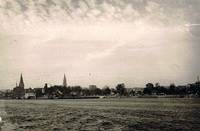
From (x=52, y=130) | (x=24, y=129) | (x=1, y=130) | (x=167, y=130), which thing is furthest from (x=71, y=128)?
(x=167, y=130)

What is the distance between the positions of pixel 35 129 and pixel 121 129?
1134 cm

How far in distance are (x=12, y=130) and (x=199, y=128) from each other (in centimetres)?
2438

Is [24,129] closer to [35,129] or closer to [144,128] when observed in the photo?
[35,129]

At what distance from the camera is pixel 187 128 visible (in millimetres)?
48156

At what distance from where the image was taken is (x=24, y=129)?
47.9 meters

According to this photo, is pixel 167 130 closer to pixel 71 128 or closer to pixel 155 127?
pixel 155 127

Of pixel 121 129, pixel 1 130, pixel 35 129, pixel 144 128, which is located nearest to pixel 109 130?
pixel 121 129

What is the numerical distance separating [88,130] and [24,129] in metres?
8.69

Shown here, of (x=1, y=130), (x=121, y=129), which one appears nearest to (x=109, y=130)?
(x=121, y=129)

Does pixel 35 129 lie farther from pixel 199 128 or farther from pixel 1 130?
pixel 199 128

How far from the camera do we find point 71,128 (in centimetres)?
4881

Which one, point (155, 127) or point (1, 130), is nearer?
point (1, 130)

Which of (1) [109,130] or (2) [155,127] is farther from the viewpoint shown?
(2) [155,127]

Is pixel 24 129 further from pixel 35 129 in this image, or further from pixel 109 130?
pixel 109 130
